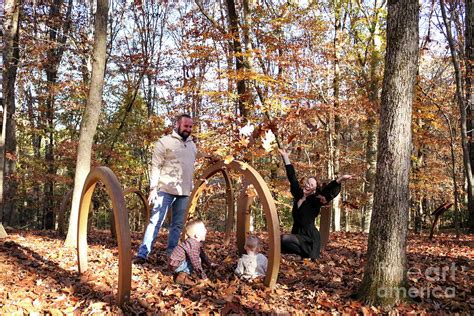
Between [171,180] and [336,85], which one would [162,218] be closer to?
[171,180]

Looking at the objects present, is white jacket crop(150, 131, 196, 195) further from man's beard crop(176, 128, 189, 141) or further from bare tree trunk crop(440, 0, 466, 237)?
bare tree trunk crop(440, 0, 466, 237)

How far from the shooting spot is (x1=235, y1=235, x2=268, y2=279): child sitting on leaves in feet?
15.9

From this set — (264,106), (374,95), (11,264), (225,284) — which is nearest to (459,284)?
(225,284)

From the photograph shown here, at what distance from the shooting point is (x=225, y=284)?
15.1 feet

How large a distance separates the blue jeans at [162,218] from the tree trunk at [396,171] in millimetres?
2725

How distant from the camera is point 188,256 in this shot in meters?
4.70

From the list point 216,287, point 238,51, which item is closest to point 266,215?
point 216,287

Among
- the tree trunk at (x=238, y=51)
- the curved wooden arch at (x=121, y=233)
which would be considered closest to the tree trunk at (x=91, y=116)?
the curved wooden arch at (x=121, y=233)

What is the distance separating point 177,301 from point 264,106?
723 cm

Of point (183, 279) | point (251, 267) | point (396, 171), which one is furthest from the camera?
point (251, 267)

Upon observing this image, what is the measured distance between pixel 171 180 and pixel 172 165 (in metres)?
0.21

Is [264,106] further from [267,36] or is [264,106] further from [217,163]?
[217,163]

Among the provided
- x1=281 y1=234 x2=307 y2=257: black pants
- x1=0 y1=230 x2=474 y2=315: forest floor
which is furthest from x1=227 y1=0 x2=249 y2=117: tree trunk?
x1=0 y1=230 x2=474 y2=315: forest floor

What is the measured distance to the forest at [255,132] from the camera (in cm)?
397
